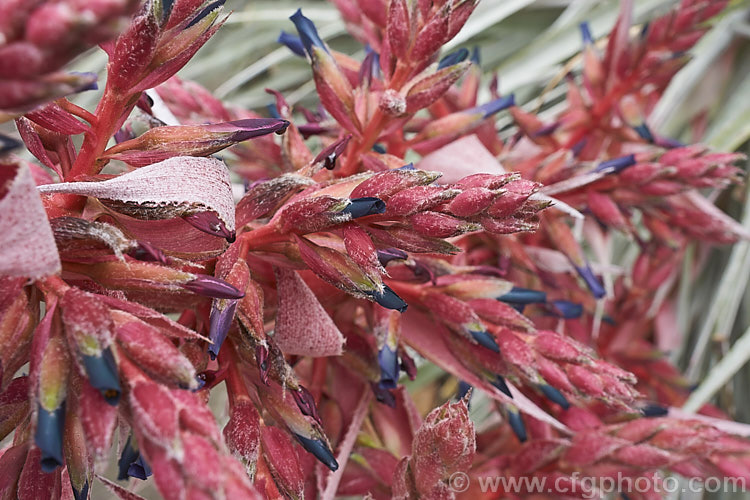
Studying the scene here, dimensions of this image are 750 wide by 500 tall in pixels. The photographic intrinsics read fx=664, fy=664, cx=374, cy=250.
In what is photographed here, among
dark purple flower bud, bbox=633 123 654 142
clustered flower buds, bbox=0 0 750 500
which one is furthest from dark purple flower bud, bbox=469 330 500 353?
dark purple flower bud, bbox=633 123 654 142

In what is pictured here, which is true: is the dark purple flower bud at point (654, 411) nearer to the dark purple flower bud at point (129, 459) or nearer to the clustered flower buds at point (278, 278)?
the clustered flower buds at point (278, 278)

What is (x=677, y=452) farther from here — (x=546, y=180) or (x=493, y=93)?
(x=493, y=93)

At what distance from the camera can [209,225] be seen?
515 millimetres

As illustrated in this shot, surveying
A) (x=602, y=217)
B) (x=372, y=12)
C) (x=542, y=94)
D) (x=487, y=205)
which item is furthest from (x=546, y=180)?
(x=542, y=94)

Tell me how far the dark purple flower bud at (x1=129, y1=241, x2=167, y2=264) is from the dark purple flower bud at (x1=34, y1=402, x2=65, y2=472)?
13cm

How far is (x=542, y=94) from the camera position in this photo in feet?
4.79

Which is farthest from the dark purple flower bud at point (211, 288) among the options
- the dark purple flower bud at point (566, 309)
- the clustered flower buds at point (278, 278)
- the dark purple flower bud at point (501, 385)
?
the dark purple flower bud at point (566, 309)

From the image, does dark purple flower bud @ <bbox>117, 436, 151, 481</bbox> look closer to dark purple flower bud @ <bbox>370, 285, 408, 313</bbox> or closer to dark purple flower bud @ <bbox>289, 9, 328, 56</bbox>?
dark purple flower bud @ <bbox>370, 285, 408, 313</bbox>

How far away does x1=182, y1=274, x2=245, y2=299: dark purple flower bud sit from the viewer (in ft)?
1.55

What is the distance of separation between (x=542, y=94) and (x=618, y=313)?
50 centimetres

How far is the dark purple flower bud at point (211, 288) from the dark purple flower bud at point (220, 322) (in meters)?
0.03

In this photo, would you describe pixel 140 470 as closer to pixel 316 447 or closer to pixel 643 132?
pixel 316 447

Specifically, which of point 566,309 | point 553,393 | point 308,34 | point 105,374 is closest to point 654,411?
point 566,309

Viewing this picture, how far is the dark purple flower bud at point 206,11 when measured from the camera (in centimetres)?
51
